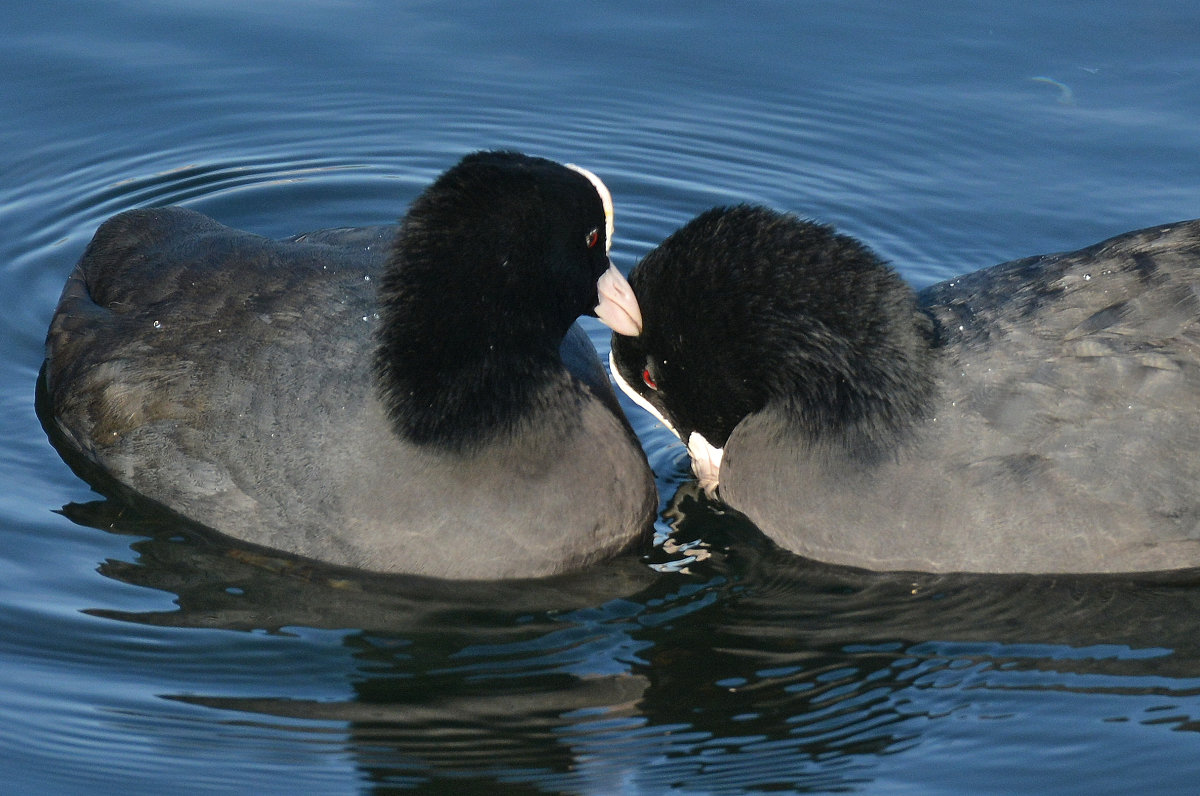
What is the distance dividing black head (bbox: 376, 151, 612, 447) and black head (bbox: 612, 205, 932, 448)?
1.17 ft

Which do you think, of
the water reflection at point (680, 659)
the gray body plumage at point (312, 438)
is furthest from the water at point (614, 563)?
the gray body plumage at point (312, 438)

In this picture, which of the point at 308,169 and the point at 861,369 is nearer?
the point at 861,369

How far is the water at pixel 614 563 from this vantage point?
5.14 meters

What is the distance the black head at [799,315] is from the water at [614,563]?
2.17 ft

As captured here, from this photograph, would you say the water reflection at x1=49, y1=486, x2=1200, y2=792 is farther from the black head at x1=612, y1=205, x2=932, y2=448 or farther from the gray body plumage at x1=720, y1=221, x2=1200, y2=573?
the black head at x1=612, y1=205, x2=932, y2=448

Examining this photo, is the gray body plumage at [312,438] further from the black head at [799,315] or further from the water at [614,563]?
the black head at [799,315]

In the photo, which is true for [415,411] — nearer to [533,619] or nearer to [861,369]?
[533,619]

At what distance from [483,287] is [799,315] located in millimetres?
1128

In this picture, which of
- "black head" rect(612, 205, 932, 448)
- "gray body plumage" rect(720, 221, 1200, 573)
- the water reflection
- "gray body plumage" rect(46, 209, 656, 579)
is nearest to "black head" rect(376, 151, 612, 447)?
"gray body plumage" rect(46, 209, 656, 579)

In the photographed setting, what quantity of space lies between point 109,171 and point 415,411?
3911mm

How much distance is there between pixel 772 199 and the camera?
28.8ft

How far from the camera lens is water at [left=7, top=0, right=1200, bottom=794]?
5.14m

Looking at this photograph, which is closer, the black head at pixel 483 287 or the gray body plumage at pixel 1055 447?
the black head at pixel 483 287

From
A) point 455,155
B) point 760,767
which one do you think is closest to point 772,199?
point 455,155
